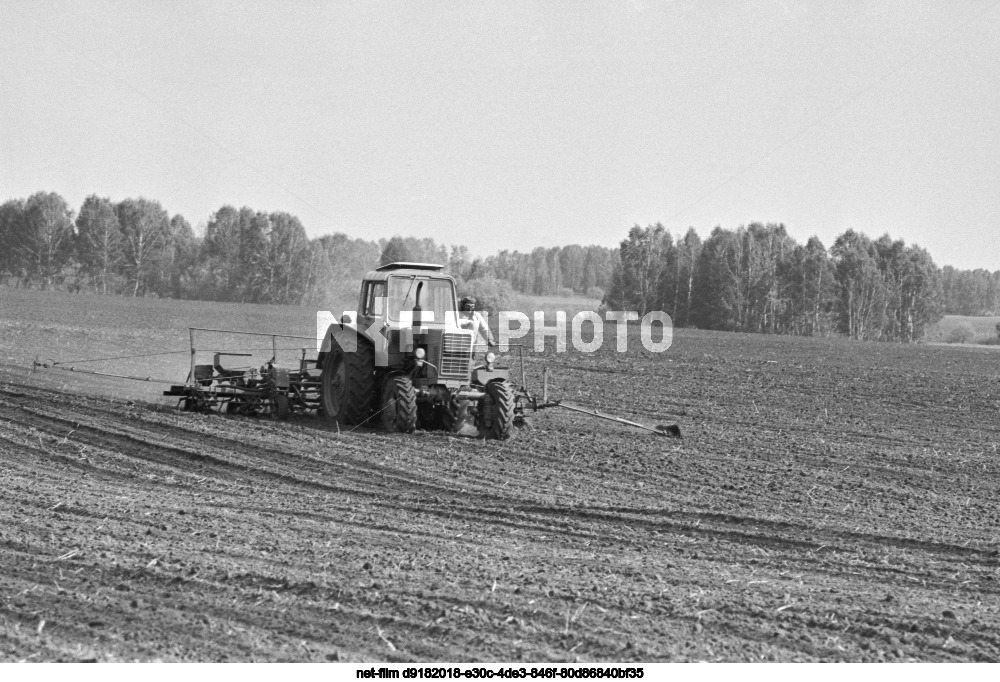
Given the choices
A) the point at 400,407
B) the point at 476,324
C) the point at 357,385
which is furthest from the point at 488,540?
the point at 476,324

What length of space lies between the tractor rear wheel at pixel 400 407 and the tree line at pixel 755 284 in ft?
165

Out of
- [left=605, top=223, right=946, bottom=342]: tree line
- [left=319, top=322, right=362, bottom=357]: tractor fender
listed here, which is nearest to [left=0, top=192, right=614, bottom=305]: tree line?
[left=605, top=223, right=946, bottom=342]: tree line

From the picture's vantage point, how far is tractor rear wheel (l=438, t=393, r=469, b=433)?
513 inches

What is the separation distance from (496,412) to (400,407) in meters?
1.21

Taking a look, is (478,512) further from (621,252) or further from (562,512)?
(621,252)

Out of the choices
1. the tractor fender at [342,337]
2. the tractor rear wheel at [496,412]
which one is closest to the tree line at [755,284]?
the tractor fender at [342,337]

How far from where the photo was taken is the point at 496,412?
1271 centimetres

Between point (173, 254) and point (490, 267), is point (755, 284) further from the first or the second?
point (173, 254)

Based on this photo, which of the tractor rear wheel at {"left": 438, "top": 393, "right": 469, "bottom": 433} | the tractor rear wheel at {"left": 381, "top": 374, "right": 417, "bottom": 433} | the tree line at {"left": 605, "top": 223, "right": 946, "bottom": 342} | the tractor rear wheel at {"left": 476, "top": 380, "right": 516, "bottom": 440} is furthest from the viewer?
the tree line at {"left": 605, "top": 223, "right": 946, "bottom": 342}

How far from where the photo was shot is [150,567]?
20.3ft

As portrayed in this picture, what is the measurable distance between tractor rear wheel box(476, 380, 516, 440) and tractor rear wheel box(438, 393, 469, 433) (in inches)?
9.3

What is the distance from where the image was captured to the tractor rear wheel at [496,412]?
41.6 feet

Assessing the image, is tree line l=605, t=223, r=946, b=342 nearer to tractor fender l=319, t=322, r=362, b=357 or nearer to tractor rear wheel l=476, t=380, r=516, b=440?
tractor fender l=319, t=322, r=362, b=357

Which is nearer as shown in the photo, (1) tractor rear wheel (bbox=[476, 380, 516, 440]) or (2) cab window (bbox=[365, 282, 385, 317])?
(1) tractor rear wheel (bbox=[476, 380, 516, 440])
